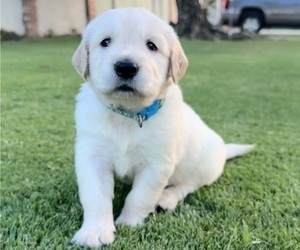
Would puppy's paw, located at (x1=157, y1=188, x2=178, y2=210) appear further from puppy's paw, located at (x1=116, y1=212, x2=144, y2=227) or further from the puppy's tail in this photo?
the puppy's tail

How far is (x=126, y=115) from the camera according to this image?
8.59 ft

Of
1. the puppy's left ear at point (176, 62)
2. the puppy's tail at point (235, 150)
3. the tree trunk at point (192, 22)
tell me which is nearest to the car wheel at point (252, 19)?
the tree trunk at point (192, 22)

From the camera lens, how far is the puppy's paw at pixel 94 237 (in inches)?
92.9

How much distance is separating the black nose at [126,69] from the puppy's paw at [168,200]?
0.81m

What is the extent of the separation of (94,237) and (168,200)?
1.98 feet

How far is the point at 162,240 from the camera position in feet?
7.93

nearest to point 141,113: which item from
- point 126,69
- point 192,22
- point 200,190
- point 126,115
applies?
point 126,115

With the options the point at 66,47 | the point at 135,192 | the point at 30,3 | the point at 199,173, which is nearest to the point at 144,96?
the point at 135,192

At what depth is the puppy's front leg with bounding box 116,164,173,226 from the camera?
2.62 m

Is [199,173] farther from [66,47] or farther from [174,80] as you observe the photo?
[66,47]

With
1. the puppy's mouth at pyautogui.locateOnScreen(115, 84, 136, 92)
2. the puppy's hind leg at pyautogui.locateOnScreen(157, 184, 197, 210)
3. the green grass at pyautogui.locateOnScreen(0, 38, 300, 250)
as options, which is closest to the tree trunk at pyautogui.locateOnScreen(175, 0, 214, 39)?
the green grass at pyautogui.locateOnScreen(0, 38, 300, 250)

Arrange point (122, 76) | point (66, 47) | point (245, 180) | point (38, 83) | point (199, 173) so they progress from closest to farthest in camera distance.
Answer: point (122, 76), point (199, 173), point (245, 180), point (38, 83), point (66, 47)

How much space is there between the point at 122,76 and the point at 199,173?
973mm

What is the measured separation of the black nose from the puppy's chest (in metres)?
0.41
